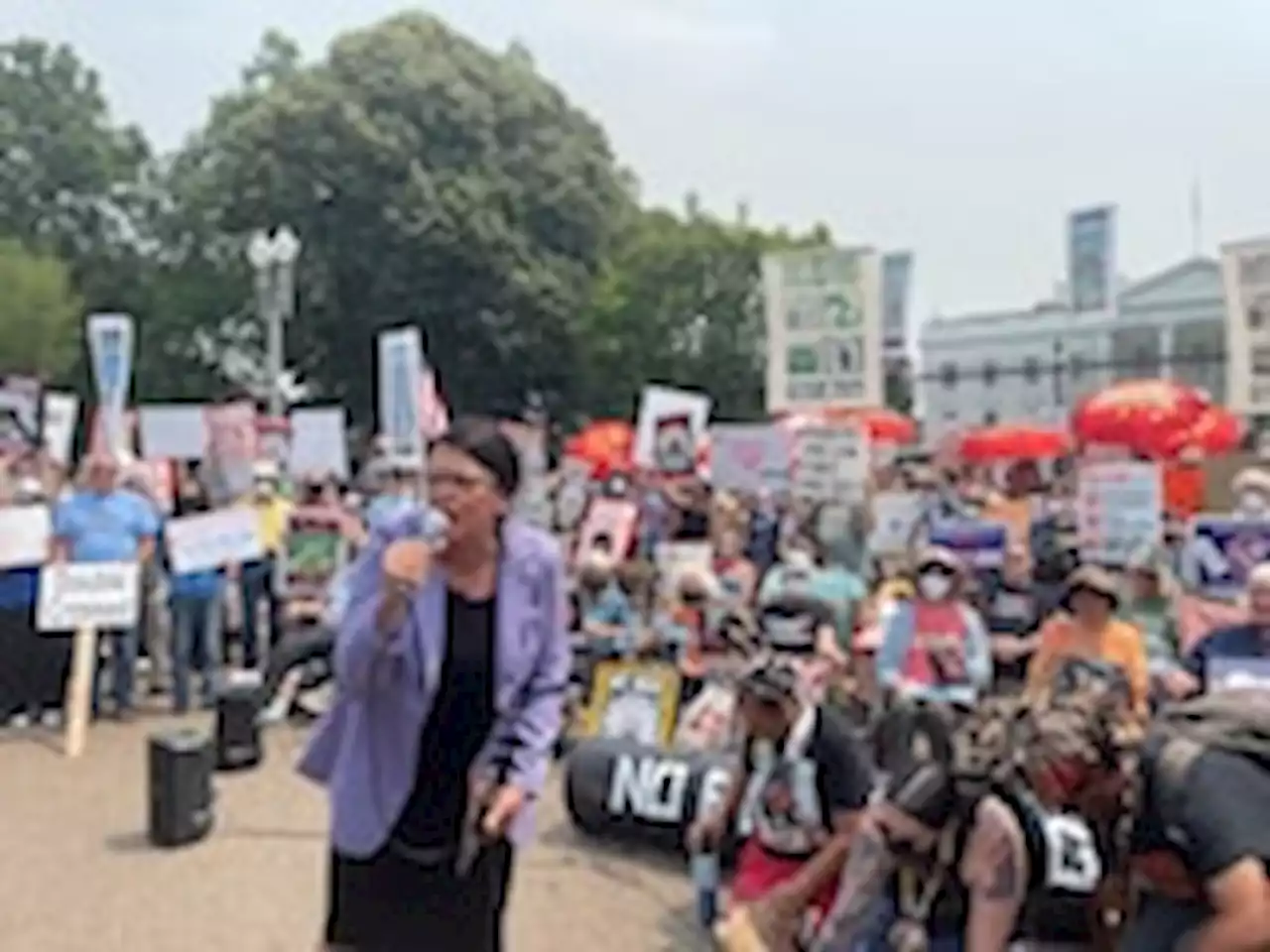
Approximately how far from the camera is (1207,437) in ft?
72.9

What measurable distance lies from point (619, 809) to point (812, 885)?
447 centimetres

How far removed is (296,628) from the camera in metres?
14.2

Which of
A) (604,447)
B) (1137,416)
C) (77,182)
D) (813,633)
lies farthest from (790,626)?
(77,182)

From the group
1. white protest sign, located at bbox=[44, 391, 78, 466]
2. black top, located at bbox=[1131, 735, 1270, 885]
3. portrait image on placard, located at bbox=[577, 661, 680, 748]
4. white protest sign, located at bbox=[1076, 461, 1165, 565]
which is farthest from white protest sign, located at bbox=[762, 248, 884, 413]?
black top, located at bbox=[1131, 735, 1270, 885]

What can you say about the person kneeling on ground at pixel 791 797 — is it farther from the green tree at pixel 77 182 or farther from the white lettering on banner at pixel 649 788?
the green tree at pixel 77 182

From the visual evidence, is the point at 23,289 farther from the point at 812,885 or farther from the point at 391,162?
the point at 812,885

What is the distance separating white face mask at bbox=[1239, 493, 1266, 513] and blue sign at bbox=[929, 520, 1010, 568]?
1.55 meters

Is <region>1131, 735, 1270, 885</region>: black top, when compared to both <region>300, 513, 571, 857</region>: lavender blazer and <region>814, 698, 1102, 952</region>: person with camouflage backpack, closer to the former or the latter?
<region>814, 698, 1102, 952</region>: person with camouflage backpack

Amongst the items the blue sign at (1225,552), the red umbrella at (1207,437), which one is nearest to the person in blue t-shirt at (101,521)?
the blue sign at (1225,552)

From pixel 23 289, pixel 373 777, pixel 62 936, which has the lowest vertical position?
pixel 62 936

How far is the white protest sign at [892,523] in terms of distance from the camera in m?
14.4

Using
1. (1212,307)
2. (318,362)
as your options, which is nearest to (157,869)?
(318,362)

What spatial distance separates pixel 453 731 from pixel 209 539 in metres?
9.34

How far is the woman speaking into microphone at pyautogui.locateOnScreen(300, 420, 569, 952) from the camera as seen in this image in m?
4.25
